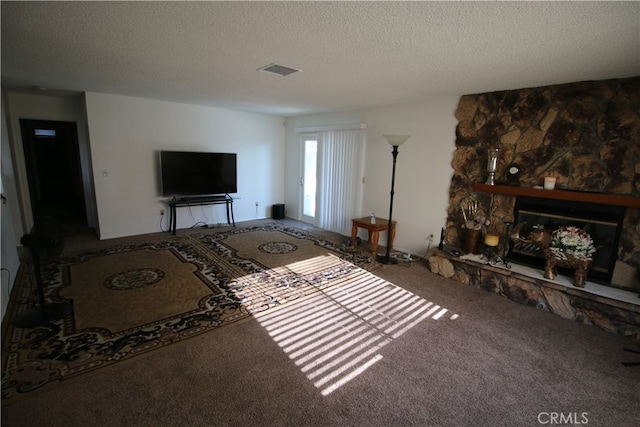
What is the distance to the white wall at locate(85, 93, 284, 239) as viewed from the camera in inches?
186

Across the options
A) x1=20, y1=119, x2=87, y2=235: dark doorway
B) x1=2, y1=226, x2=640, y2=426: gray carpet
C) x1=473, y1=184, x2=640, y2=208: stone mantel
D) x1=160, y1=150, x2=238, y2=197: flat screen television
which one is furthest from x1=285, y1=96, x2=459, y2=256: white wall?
x1=20, y1=119, x2=87, y2=235: dark doorway

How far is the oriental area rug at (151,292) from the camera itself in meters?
2.17

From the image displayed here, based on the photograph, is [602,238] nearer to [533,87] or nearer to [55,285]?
[533,87]

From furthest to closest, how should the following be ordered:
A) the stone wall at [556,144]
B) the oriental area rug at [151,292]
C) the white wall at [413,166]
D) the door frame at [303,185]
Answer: the door frame at [303,185]
the white wall at [413,166]
the stone wall at [556,144]
the oriental area rug at [151,292]

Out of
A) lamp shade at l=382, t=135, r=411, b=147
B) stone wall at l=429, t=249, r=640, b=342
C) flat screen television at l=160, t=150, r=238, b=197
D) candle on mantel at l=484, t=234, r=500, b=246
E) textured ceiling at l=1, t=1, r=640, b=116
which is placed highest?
textured ceiling at l=1, t=1, r=640, b=116

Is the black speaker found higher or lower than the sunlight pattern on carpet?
higher

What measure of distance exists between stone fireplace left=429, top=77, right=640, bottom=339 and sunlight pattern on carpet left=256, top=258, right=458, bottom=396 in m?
1.08

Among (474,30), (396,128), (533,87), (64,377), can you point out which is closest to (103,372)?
(64,377)

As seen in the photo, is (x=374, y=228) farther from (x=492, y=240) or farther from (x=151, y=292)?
(x=151, y=292)

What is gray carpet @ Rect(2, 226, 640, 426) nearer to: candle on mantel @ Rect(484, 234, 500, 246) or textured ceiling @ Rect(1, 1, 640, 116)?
candle on mantel @ Rect(484, 234, 500, 246)

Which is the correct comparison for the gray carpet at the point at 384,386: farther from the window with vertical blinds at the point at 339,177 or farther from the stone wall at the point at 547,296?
the window with vertical blinds at the point at 339,177

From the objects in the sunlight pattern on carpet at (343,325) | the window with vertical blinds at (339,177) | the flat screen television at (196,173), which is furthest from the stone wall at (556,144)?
the flat screen television at (196,173)

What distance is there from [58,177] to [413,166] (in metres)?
7.46

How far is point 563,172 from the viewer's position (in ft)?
10.6
